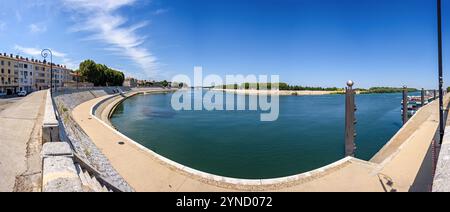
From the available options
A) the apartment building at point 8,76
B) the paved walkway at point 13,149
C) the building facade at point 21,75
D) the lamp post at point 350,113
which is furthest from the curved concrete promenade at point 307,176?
the apartment building at point 8,76

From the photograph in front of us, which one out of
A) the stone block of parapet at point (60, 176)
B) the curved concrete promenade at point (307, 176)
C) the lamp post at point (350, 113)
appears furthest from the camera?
the lamp post at point (350, 113)

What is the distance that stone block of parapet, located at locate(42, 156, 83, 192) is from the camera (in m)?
3.05

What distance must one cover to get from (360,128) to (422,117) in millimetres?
7845

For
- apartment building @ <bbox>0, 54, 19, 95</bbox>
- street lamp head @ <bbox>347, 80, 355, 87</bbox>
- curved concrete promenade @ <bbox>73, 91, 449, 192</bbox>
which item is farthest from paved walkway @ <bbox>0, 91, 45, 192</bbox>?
apartment building @ <bbox>0, 54, 19, 95</bbox>

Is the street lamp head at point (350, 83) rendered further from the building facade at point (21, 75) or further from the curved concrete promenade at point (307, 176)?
the building facade at point (21, 75)

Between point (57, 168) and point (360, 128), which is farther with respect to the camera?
point (360, 128)

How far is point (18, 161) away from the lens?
556cm

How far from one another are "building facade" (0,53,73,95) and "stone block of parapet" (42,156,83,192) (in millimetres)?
49237

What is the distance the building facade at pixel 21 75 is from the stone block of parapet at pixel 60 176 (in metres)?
49.2

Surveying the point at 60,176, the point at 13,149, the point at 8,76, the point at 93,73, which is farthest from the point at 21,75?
the point at 60,176

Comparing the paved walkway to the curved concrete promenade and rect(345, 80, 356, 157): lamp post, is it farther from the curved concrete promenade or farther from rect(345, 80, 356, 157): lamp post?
rect(345, 80, 356, 157): lamp post

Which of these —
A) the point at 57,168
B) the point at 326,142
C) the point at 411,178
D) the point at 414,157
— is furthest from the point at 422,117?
the point at 57,168

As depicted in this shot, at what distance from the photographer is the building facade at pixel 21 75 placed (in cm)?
4838
